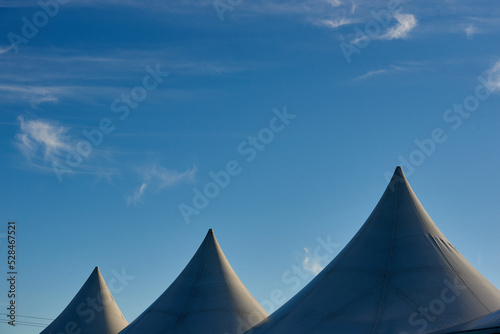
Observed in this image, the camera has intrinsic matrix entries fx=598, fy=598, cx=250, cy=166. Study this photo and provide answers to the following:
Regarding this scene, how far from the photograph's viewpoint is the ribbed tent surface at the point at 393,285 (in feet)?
49.2

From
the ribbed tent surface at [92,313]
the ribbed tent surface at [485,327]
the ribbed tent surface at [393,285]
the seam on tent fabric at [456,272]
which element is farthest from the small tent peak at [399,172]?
the ribbed tent surface at [92,313]

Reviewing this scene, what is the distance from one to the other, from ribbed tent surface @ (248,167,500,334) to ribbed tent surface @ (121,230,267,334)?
3532 millimetres

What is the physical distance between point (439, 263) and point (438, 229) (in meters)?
1.72

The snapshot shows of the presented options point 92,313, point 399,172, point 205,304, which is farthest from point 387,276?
point 92,313

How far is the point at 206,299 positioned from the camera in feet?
70.4

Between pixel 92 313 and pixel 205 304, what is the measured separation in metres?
8.80

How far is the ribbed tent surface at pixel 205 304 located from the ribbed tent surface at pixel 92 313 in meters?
5.82

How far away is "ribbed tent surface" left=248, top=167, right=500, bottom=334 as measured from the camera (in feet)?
49.2

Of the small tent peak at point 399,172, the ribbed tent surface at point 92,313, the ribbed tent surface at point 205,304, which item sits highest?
the ribbed tent surface at point 92,313

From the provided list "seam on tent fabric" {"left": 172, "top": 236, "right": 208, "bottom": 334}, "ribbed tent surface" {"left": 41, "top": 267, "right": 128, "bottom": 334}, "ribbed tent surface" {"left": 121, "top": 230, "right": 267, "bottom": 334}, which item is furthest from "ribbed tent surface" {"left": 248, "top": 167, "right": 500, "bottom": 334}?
"ribbed tent surface" {"left": 41, "top": 267, "right": 128, "bottom": 334}

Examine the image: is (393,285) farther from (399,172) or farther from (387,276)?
(399,172)

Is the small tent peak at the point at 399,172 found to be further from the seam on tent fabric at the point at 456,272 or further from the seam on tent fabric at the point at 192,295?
the seam on tent fabric at the point at 192,295

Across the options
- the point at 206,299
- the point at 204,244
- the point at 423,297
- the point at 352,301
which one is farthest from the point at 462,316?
the point at 204,244

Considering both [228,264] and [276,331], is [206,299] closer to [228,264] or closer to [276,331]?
[228,264]
